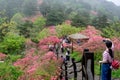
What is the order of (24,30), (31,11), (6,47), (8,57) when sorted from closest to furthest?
(8,57)
(6,47)
(24,30)
(31,11)

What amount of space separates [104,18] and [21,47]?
61.2 ft

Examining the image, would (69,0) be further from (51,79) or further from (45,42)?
(51,79)

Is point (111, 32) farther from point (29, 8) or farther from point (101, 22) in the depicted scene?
point (29, 8)

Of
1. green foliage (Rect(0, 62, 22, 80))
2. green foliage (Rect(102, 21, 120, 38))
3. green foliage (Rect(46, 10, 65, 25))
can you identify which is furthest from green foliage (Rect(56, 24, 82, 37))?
green foliage (Rect(0, 62, 22, 80))

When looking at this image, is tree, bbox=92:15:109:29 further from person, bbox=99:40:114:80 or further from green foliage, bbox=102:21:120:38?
person, bbox=99:40:114:80

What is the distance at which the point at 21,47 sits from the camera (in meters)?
28.7

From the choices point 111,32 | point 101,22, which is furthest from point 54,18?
point 111,32

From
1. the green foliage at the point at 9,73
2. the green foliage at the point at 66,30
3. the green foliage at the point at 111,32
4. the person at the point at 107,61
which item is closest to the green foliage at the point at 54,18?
the green foliage at the point at 66,30

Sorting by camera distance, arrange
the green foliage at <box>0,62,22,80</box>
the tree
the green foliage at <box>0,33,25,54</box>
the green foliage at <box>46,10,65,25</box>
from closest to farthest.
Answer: the green foliage at <box>0,62,22,80</box>
the green foliage at <box>0,33,25,54</box>
the tree
the green foliage at <box>46,10,65,25</box>

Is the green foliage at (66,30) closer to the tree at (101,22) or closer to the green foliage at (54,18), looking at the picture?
the tree at (101,22)

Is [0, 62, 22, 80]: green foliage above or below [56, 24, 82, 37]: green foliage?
above

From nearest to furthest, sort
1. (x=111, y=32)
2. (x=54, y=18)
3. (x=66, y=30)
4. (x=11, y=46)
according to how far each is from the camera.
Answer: (x=11, y=46) < (x=111, y=32) < (x=66, y=30) < (x=54, y=18)

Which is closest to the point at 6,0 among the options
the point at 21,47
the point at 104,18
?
the point at 104,18

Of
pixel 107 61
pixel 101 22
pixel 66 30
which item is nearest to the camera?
pixel 107 61
